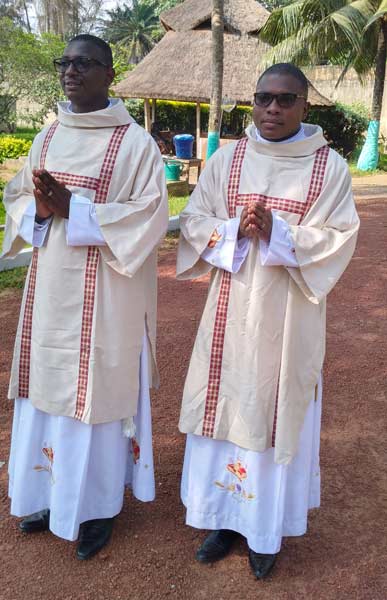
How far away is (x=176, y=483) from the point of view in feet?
10.9

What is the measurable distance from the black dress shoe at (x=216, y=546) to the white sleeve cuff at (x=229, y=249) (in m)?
1.28

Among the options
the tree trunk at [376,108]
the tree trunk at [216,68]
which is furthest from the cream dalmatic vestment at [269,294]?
the tree trunk at [376,108]

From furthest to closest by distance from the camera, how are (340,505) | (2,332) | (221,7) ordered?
1. (221,7)
2. (2,332)
3. (340,505)

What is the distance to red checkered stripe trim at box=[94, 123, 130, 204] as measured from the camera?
8.17 feet

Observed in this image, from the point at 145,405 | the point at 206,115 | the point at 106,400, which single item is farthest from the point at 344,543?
the point at 206,115

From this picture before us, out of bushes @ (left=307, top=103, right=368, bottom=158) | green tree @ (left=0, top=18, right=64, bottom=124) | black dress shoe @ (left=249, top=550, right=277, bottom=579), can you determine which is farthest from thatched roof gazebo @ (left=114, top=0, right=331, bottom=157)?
black dress shoe @ (left=249, top=550, right=277, bottom=579)

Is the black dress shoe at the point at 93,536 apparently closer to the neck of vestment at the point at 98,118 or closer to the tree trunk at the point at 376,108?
the neck of vestment at the point at 98,118

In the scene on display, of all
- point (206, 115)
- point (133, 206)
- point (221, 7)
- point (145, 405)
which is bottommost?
point (206, 115)

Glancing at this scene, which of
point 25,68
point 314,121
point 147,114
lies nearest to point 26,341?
point 147,114

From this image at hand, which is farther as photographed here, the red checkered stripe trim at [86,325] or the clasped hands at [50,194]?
the red checkered stripe trim at [86,325]

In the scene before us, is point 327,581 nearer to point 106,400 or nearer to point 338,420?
point 106,400

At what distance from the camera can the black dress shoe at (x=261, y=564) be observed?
2644mm

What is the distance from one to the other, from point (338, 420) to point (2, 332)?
3.07m

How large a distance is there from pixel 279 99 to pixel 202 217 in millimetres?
583
